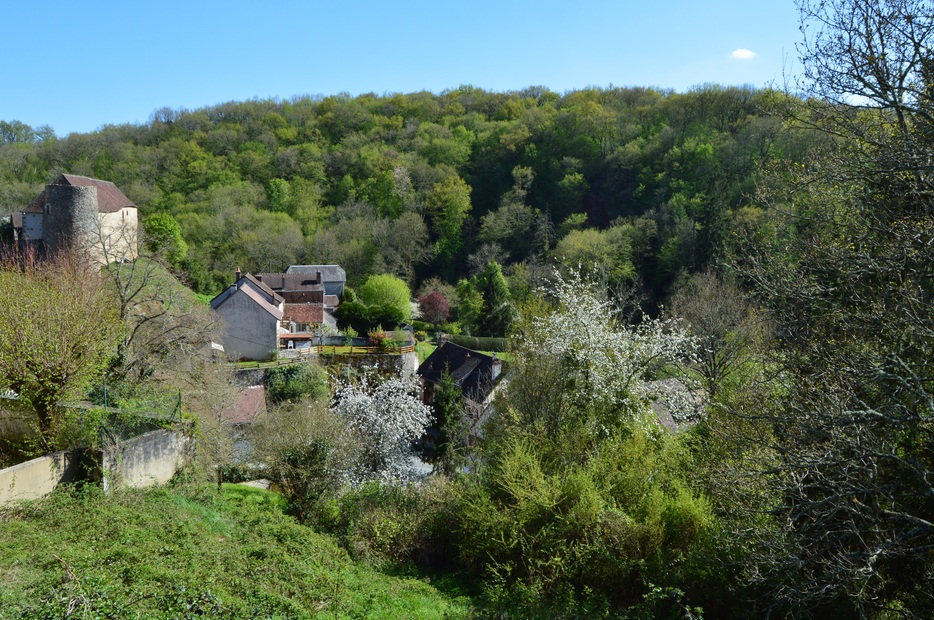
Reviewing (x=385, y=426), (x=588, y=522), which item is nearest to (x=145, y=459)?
(x=588, y=522)

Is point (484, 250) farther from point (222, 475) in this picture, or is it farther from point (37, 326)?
→ point (37, 326)

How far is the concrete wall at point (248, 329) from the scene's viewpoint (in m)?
31.5

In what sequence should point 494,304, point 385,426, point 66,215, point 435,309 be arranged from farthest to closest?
point 435,309 < point 494,304 < point 66,215 < point 385,426

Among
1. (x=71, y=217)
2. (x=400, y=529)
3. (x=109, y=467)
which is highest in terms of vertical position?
(x=71, y=217)

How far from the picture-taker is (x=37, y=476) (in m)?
9.73

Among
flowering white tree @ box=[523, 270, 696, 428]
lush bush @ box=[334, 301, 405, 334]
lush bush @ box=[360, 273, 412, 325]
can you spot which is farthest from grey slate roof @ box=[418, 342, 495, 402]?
lush bush @ box=[360, 273, 412, 325]

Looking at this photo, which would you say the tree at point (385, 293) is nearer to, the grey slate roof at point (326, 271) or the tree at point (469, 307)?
the tree at point (469, 307)

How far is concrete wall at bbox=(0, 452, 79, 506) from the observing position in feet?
29.9

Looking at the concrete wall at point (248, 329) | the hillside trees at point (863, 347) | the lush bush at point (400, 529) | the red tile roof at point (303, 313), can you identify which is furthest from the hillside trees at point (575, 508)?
the red tile roof at point (303, 313)

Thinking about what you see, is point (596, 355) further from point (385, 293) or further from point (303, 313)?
point (385, 293)

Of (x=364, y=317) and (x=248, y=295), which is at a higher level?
(x=248, y=295)

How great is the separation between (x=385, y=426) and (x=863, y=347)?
15655mm

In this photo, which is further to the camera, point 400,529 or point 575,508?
point 400,529

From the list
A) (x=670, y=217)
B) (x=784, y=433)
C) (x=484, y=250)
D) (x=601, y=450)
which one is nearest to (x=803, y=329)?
(x=784, y=433)
